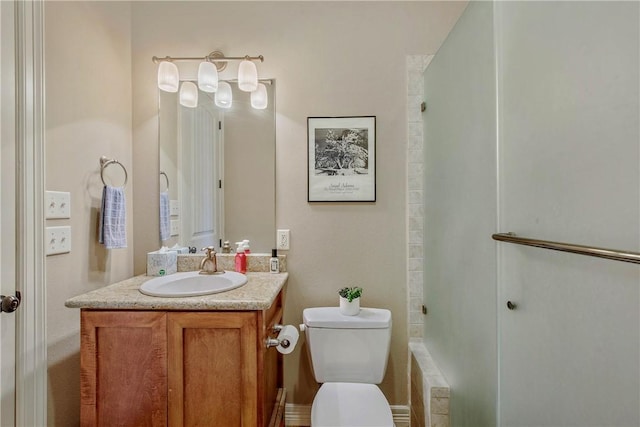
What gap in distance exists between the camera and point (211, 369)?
1.19 m

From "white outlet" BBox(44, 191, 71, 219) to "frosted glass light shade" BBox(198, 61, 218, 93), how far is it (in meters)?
0.86

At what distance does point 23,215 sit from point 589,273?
1.81 metres

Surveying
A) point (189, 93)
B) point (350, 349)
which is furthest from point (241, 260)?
point (189, 93)

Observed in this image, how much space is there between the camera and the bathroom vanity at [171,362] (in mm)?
1188

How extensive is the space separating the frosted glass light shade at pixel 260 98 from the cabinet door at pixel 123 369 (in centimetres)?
120

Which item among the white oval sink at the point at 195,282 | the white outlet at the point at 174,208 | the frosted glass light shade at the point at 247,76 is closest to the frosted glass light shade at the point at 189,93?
the frosted glass light shade at the point at 247,76

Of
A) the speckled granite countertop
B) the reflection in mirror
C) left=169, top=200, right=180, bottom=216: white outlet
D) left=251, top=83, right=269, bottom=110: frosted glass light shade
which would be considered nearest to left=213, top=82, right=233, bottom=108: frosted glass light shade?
the reflection in mirror

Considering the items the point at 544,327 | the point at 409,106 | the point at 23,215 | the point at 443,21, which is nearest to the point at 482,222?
the point at 544,327

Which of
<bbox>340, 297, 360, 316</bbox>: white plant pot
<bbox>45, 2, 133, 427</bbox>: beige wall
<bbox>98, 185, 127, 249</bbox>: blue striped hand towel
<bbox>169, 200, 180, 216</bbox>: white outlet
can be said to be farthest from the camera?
<bbox>169, 200, 180, 216</bbox>: white outlet

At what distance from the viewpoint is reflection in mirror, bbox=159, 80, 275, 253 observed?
5.84ft

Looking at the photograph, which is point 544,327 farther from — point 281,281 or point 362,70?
point 362,70

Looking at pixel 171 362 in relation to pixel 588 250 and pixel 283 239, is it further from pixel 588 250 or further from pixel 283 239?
pixel 588 250

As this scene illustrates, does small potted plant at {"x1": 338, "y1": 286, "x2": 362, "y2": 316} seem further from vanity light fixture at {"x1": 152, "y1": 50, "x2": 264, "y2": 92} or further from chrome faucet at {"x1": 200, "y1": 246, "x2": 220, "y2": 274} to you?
vanity light fixture at {"x1": 152, "y1": 50, "x2": 264, "y2": 92}

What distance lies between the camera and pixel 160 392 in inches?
46.9
